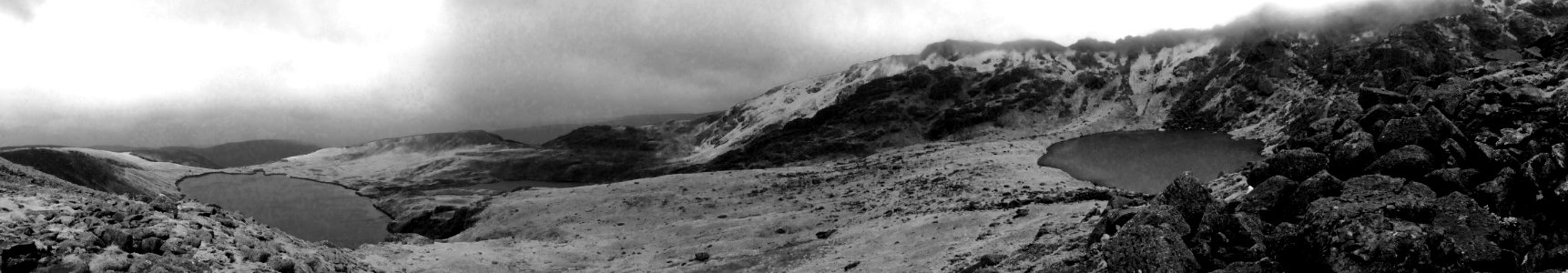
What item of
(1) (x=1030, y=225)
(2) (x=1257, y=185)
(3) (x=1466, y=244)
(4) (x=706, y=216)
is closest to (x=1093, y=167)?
(4) (x=706, y=216)

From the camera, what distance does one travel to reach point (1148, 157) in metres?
85.2

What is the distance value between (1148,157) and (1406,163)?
7451 cm

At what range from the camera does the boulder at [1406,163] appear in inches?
637

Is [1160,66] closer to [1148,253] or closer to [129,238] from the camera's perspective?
[1148,253]

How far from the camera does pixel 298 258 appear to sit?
80.1ft

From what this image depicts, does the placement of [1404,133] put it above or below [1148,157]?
above

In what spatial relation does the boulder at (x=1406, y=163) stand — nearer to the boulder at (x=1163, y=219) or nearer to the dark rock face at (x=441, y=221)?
the boulder at (x=1163, y=219)

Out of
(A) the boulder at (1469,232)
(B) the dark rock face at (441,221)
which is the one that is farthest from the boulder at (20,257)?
(B) the dark rock face at (441,221)

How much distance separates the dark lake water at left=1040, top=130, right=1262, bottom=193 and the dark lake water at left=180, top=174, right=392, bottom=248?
283 ft

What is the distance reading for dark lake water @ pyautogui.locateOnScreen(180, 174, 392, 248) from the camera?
365 ft

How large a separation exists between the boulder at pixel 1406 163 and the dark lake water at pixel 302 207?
324 feet

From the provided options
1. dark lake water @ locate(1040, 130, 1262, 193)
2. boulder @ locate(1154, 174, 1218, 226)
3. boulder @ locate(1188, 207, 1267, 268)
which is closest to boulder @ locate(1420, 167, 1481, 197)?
boulder @ locate(1188, 207, 1267, 268)

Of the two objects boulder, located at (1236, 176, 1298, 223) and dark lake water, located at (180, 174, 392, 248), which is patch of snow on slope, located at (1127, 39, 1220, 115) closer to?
boulder, located at (1236, 176, 1298, 223)

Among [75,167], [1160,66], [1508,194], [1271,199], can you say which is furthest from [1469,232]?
[1160,66]
